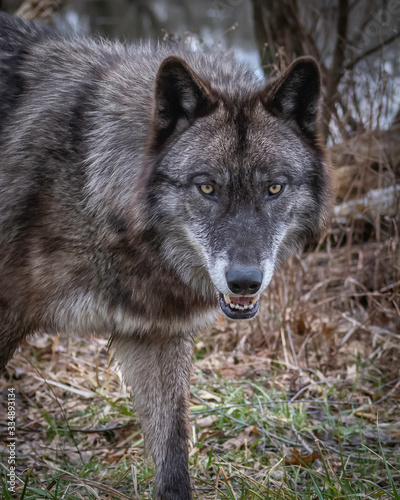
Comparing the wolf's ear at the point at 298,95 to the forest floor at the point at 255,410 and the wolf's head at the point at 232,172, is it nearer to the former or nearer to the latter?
the wolf's head at the point at 232,172

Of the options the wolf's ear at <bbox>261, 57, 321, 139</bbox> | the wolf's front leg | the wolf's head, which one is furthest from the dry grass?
the wolf's ear at <bbox>261, 57, 321, 139</bbox>

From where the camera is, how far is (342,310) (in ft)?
18.3

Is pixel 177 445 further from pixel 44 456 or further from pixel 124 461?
pixel 44 456

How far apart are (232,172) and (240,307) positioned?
68 cm

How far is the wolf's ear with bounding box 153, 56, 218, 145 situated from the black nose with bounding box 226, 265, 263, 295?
32.9 inches

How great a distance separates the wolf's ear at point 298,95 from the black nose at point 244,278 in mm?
925

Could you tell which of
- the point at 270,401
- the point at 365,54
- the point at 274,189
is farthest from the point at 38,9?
the point at 270,401

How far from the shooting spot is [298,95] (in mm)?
3055

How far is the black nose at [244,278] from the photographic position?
2660 millimetres

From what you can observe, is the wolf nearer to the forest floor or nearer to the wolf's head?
the wolf's head

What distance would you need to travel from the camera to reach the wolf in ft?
9.27

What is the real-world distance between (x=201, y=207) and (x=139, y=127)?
635 millimetres

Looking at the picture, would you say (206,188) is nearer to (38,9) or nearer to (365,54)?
(365,54)

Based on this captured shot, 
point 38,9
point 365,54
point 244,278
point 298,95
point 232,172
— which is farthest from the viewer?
point 38,9
